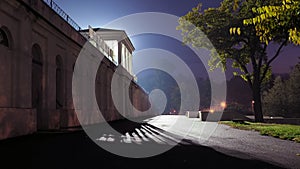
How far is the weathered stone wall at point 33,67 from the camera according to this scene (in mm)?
10727

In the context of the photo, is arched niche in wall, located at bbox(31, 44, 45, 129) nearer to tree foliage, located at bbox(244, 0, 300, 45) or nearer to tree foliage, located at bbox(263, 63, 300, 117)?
tree foliage, located at bbox(244, 0, 300, 45)

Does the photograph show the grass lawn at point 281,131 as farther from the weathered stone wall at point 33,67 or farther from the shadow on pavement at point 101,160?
the weathered stone wall at point 33,67

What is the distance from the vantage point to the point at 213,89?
11375 cm

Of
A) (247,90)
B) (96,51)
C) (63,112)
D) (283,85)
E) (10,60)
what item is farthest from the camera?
(247,90)

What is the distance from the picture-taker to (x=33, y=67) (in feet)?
45.4

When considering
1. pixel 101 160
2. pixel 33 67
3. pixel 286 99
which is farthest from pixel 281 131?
pixel 286 99

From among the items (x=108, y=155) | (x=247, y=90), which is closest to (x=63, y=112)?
(x=108, y=155)

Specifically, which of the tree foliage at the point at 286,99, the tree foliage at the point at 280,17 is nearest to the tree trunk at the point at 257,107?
the tree foliage at the point at 280,17

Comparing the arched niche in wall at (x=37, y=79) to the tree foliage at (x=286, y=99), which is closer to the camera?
the arched niche in wall at (x=37, y=79)

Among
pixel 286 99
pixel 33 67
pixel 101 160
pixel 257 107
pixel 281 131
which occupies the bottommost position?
pixel 281 131

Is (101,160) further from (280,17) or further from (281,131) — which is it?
(281,131)

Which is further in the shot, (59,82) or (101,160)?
(59,82)

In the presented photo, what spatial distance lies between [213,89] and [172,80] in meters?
34.0

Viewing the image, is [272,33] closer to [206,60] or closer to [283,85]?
[206,60]
